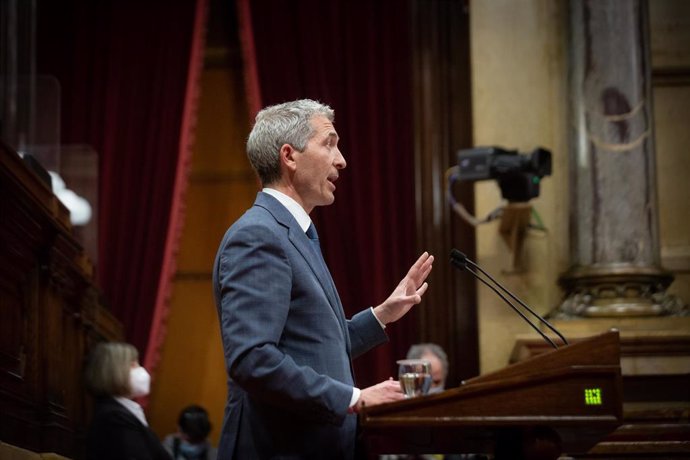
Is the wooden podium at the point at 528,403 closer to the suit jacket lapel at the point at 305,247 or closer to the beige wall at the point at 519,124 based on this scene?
the suit jacket lapel at the point at 305,247

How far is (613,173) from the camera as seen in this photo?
211 inches

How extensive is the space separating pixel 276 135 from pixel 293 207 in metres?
0.18

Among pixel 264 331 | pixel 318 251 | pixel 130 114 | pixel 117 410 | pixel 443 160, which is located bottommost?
pixel 117 410

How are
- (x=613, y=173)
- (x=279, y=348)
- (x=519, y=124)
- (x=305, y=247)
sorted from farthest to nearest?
(x=519, y=124) < (x=613, y=173) < (x=305, y=247) < (x=279, y=348)

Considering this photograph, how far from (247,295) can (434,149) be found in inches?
170

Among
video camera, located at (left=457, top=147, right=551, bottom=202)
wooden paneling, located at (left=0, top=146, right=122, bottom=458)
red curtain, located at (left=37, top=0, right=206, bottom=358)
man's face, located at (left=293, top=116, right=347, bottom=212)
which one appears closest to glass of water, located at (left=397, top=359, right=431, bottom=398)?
man's face, located at (left=293, top=116, right=347, bottom=212)

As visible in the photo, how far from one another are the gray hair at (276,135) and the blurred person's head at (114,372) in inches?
89.7

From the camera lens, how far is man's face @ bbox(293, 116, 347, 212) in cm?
258

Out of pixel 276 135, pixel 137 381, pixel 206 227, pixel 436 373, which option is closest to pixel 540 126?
pixel 436 373

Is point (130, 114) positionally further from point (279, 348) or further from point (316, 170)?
point (279, 348)

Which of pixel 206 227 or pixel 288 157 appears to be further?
pixel 206 227

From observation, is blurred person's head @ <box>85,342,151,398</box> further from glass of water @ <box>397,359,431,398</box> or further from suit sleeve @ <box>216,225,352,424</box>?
glass of water @ <box>397,359,431,398</box>

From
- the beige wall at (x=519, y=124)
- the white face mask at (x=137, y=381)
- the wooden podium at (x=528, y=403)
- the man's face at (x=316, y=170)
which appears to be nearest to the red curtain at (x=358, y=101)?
the beige wall at (x=519, y=124)

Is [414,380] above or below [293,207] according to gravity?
below
